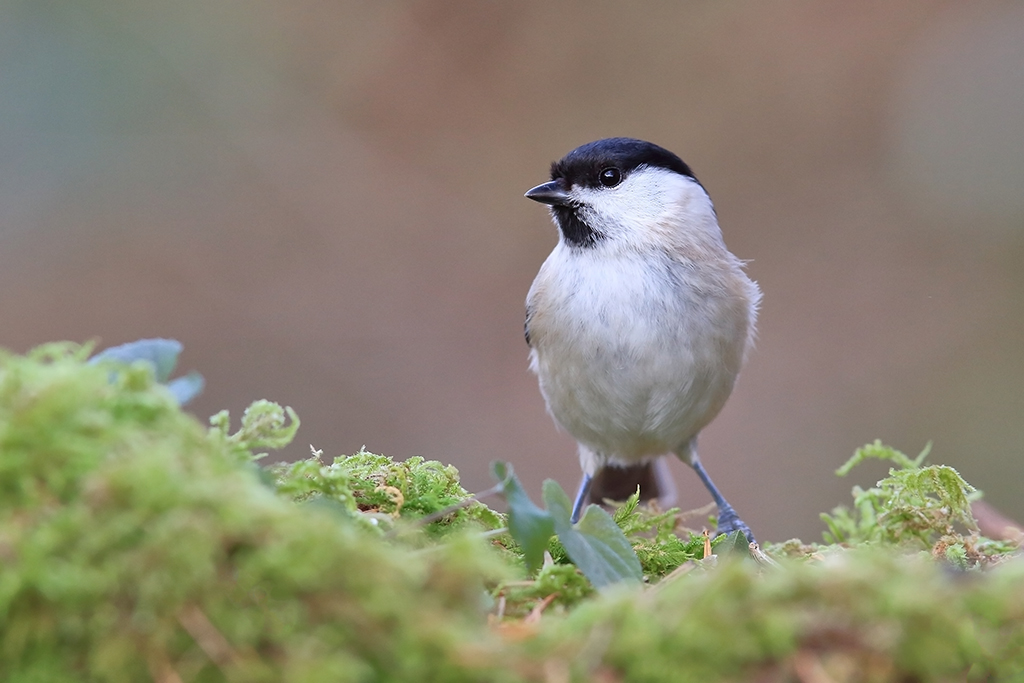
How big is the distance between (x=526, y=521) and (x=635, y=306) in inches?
56.2

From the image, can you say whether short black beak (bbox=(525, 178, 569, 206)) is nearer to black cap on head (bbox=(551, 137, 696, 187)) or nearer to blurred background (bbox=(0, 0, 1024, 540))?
black cap on head (bbox=(551, 137, 696, 187))

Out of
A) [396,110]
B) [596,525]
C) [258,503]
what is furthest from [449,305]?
[258,503]

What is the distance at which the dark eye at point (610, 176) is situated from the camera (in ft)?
9.27

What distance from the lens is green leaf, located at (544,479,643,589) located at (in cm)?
125

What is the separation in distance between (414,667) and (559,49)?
658 cm

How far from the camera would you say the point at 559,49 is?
6777 mm

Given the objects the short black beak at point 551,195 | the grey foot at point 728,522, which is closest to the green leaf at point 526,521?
the grey foot at point 728,522

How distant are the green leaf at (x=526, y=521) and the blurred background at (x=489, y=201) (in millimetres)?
3726

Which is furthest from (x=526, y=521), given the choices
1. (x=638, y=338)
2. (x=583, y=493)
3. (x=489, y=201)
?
(x=489, y=201)

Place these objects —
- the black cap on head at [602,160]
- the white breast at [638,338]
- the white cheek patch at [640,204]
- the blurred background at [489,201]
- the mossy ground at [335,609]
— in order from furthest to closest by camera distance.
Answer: the blurred background at [489,201] → the black cap on head at [602,160] → the white cheek patch at [640,204] → the white breast at [638,338] → the mossy ground at [335,609]

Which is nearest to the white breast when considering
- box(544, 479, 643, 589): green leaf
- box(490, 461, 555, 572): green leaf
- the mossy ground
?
box(544, 479, 643, 589): green leaf

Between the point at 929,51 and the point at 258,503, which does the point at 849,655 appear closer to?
the point at 258,503

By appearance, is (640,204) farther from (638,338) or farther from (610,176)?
(638,338)

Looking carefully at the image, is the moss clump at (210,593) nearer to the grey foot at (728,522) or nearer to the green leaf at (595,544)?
the green leaf at (595,544)
